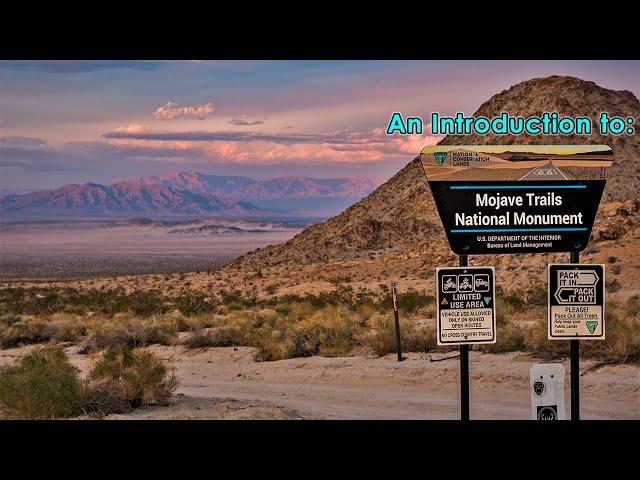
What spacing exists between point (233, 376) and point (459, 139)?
50106mm

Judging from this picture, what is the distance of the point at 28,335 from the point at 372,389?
14.7m

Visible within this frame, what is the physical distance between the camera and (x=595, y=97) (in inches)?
2753

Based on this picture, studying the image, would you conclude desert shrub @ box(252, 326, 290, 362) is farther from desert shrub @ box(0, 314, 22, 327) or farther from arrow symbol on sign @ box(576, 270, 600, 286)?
desert shrub @ box(0, 314, 22, 327)

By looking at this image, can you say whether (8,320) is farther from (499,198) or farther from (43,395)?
(499,198)

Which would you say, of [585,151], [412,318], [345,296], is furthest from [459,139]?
[585,151]

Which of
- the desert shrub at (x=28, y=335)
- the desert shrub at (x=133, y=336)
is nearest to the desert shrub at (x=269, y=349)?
the desert shrub at (x=133, y=336)

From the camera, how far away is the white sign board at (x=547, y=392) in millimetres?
9930

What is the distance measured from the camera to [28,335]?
2809 cm

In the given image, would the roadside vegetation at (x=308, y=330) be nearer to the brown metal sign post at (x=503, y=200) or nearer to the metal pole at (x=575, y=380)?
the metal pole at (x=575, y=380)

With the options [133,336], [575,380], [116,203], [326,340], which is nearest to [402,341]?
[326,340]

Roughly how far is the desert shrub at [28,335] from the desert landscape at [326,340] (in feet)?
0.18

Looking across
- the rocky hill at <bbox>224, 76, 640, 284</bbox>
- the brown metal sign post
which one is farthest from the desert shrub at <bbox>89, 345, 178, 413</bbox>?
the rocky hill at <bbox>224, 76, 640, 284</bbox>

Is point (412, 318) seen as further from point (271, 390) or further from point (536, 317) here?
point (271, 390)

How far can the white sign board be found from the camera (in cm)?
993
